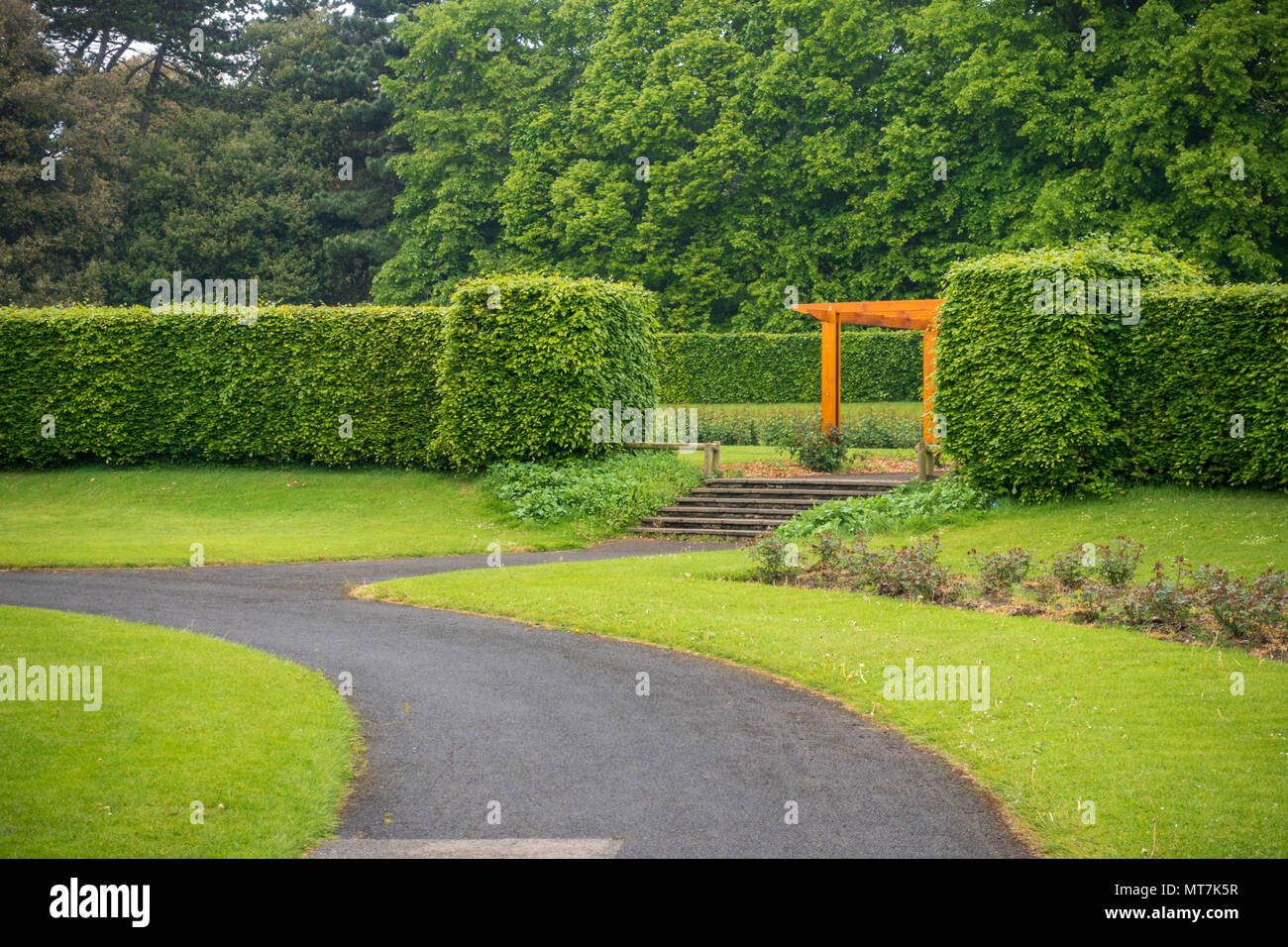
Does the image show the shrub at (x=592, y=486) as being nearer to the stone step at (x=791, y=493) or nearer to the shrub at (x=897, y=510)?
the stone step at (x=791, y=493)

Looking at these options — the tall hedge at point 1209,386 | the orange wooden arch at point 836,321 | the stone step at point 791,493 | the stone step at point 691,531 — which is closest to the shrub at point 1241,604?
the tall hedge at point 1209,386

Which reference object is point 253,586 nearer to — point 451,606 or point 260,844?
point 451,606

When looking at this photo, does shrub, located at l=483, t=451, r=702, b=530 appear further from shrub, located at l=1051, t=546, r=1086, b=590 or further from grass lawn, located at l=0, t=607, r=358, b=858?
grass lawn, located at l=0, t=607, r=358, b=858

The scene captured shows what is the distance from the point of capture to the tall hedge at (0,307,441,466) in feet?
81.3

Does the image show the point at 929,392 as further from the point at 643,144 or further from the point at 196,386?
the point at 643,144

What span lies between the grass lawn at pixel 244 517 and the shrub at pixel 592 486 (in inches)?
16.6

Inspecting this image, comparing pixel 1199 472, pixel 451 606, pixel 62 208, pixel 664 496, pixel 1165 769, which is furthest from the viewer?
pixel 62 208

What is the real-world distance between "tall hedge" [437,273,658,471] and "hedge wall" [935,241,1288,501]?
7191 mm

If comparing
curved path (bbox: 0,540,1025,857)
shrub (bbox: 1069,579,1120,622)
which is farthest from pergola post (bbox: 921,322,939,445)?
curved path (bbox: 0,540,1025,857)

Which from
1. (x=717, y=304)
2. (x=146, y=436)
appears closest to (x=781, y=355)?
(x=717, y=304)

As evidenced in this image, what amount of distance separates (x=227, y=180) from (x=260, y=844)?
49.2 m

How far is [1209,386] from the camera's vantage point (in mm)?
17031

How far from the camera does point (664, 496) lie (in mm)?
22234
